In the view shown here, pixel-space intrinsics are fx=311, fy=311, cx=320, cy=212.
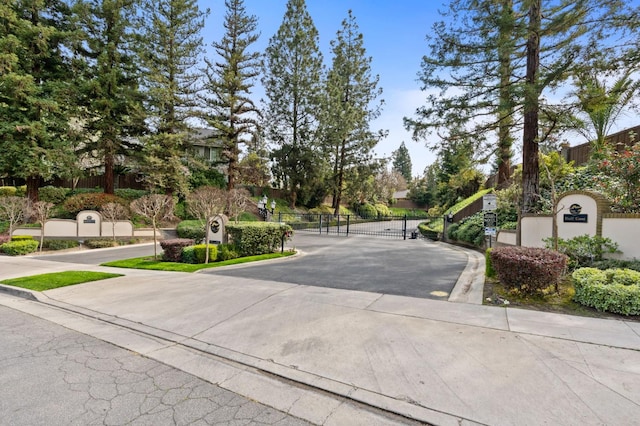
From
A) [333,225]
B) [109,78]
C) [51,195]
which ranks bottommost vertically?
[333,225]

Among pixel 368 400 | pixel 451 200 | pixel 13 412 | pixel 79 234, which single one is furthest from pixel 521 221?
pixel 79 234

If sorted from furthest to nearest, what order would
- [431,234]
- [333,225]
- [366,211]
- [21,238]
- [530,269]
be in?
1. [366,211]
2. [333,225]
3. [431,234]
4. [21,238]
5. [530,269]

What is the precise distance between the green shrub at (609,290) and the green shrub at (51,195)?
2628cm

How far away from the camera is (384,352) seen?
153 inches

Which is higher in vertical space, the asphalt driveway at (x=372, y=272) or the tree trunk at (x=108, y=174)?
the tree trunk at (x=108, y=174)

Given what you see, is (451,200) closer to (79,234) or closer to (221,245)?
(221,245)

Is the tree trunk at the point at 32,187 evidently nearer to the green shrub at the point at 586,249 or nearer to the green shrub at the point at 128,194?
the green shrub at the point at 128,194

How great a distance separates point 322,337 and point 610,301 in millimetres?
4730

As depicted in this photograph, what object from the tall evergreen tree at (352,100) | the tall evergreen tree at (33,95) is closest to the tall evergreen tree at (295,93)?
the tall evergreen tree at (352,100)

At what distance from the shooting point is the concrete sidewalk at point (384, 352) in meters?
2.83

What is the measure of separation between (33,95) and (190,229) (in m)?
11.9

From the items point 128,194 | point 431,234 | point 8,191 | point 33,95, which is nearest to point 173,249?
point 431,234

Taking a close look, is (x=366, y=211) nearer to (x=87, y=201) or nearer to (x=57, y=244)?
(x=87, y=201)

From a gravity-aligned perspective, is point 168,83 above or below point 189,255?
above
